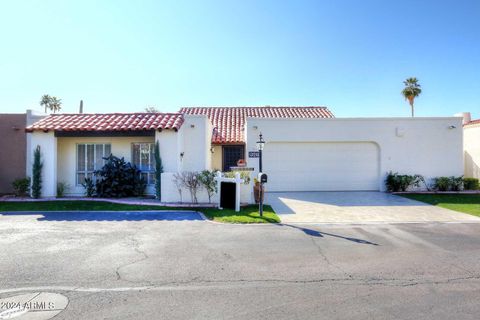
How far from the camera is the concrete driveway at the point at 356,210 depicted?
30.5 feet

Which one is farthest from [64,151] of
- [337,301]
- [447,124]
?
[447,124]

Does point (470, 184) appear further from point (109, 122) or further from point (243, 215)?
point (109, 122)

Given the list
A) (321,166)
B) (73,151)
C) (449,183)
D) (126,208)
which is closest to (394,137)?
(449,183)

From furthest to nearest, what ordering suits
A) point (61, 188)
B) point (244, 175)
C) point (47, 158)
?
point (61, 188), point (47, 158), point (244, 175)

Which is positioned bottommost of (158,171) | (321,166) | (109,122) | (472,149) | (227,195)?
(227,195)

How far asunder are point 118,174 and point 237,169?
539cm

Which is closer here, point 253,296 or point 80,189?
point 253,296

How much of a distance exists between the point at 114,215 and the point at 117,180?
3.62 metres

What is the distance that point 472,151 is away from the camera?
18.8m

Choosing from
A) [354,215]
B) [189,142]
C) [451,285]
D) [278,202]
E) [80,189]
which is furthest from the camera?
[189,142]

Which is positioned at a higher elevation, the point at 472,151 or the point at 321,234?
the point at 472,151

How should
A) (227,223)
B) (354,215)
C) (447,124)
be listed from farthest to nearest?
(447,124) → (354,215) → (227,223)

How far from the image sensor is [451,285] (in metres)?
4.55

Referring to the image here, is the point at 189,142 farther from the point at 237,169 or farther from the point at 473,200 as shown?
the point at 473,200
